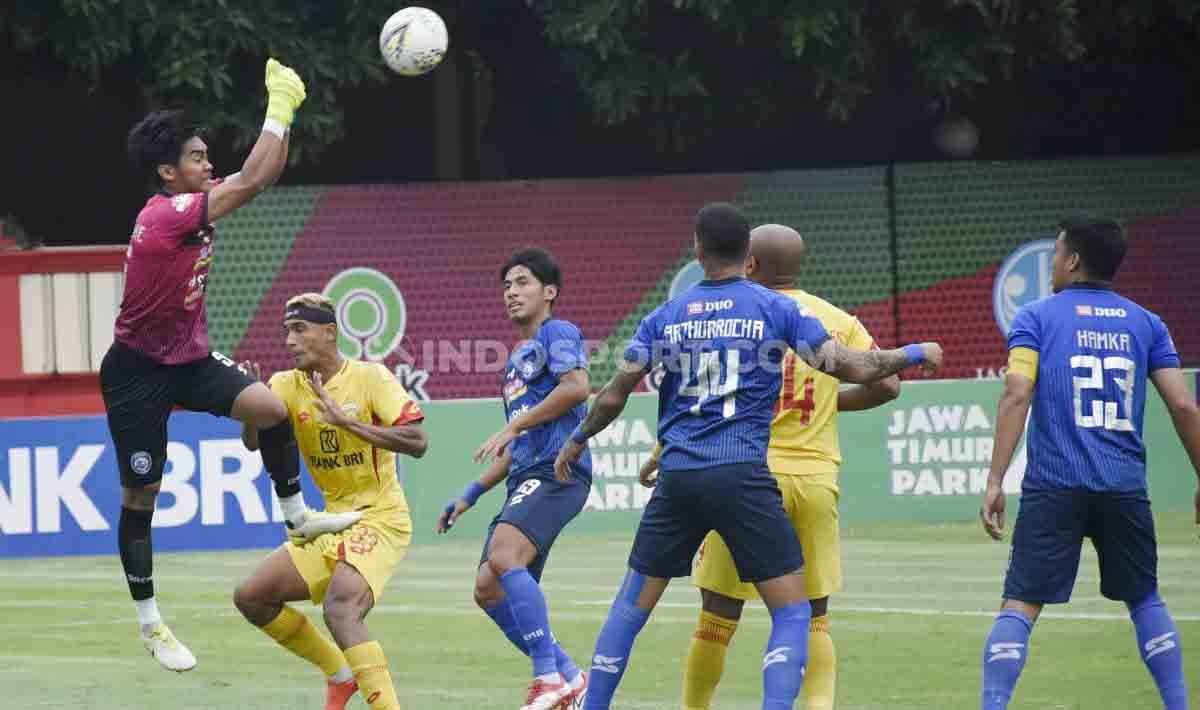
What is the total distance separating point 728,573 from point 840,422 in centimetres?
1087

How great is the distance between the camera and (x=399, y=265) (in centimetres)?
2431

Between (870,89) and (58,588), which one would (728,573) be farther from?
(870,89)

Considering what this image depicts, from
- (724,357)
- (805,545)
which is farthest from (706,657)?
(724,357)

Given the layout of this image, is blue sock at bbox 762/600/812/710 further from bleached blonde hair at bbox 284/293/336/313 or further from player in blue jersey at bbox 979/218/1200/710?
bleached blonde hair at bbox 284/293/336/313

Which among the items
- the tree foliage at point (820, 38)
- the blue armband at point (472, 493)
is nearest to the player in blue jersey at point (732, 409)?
the blue armband at point (472, 493)

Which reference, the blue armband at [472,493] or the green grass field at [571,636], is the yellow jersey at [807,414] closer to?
the green grass field at [571,636]

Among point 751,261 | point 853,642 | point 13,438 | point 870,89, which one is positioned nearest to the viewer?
point 751,261

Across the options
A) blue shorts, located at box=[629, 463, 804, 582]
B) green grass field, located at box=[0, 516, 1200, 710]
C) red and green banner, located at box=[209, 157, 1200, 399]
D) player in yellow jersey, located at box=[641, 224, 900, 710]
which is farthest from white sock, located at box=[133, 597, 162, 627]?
red and green banner, located at box=[209, 157, 1200, 399]

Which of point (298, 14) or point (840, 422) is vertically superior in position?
point (298, 14)

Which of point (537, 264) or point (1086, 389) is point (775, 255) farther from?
point (537, 264)

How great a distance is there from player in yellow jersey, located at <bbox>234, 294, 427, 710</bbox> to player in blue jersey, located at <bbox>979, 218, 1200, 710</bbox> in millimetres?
2786

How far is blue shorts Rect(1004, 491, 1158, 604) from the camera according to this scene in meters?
8.67

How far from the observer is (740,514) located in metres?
8.48

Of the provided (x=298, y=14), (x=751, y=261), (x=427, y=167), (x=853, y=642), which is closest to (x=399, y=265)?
(x=298, y=14)
